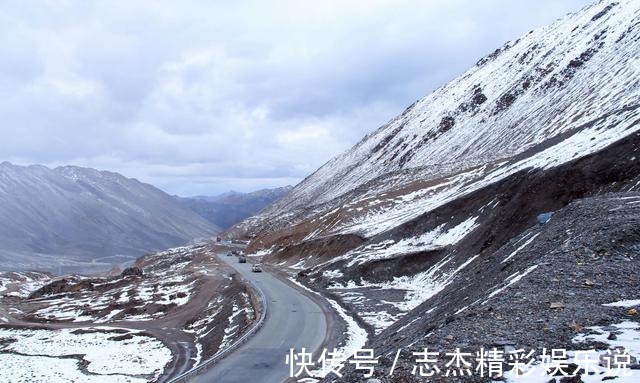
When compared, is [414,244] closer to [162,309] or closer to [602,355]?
[162,309]

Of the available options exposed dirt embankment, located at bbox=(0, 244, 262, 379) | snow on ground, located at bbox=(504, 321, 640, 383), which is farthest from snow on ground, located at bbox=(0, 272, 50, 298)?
snow on ground, located at bbox=(504, 321, 640, 383)

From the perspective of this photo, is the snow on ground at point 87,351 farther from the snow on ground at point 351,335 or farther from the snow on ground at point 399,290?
the snow on ground at point 399,290

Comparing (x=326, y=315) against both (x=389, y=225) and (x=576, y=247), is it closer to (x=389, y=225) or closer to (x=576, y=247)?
(x=576, y=247)

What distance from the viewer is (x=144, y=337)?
39781 mm

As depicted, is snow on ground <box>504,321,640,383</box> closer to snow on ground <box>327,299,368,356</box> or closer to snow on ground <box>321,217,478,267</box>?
snow on ground <box>327,299,368,356</box>

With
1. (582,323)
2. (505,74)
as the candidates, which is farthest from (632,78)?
(582,323)

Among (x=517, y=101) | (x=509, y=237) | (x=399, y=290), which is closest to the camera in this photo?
(x=509, y=237)

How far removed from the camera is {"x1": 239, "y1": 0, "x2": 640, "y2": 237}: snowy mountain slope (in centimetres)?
10288

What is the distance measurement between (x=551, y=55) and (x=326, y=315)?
464 ft

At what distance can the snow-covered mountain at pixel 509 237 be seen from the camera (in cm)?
1323

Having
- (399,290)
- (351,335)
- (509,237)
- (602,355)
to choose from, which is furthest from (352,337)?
(602,355)

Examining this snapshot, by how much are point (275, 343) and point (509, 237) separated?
18.5m

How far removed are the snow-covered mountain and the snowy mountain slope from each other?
769mm

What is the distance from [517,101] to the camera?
13400 cm
